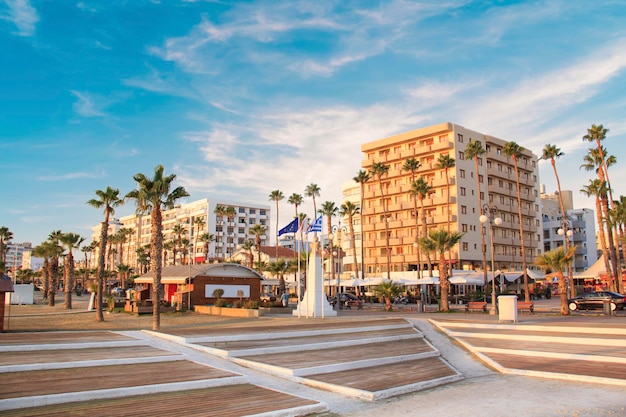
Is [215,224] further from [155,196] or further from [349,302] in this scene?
[155,196]

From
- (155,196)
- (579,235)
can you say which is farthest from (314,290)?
(579,235)

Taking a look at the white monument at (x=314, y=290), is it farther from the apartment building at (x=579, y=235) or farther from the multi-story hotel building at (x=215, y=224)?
the multi-story hotel building at (x=215, y=224)

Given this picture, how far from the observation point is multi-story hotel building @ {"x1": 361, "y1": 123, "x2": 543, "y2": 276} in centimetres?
7256

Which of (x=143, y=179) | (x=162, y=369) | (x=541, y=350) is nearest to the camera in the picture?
(x=162, y=369)

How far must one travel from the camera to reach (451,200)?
71438 millimetres

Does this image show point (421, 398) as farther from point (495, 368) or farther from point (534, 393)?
point (495, 368)

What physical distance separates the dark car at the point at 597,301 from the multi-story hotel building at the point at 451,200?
1467 inches

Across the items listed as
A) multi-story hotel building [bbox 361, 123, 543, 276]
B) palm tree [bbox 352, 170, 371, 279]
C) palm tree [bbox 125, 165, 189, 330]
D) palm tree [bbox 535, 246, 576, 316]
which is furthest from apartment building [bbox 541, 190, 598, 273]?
palm tree [bbox 125, 165, 189, 330]

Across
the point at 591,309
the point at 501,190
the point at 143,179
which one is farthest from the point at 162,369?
the point at 501,190

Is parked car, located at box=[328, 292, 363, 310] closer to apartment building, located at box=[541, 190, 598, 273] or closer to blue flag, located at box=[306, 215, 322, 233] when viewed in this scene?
blue flag, located at box=[306, 215, 322, 233]

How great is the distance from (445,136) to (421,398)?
221ft

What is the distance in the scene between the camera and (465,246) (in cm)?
7125

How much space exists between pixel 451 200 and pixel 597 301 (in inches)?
1599

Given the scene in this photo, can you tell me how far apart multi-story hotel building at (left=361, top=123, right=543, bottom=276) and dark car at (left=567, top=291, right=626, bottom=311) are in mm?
37251
